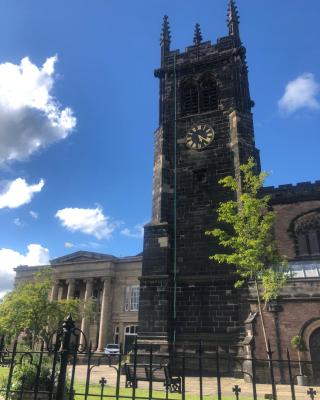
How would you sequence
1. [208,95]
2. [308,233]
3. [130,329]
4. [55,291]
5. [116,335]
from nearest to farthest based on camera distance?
[308,233] → [208,95] → [130,329] → [116,335] → [55,291]

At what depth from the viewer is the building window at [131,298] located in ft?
152

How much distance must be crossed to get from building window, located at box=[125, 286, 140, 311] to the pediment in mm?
5018

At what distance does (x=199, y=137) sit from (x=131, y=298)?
29494 millimetres

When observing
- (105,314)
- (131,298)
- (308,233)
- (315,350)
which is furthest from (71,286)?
(315,350)

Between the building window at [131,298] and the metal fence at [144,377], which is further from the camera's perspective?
the building window at [131,298]

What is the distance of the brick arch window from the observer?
19219mm

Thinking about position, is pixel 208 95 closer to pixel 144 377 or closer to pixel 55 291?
pixel 144 377

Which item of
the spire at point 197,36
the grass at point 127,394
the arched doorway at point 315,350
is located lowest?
the grass at point 127,394

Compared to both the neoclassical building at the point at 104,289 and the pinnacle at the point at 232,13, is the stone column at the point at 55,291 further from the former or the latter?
the pinnacle at the point at 232,13

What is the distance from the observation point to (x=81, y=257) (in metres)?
50.8

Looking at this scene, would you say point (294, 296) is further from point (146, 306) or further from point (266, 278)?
point (146, 306)

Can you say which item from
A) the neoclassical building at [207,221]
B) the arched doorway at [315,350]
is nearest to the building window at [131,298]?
the neoclassical building at [207,221]

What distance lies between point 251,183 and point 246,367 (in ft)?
27.7

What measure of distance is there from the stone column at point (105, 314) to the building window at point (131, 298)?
232 cm
